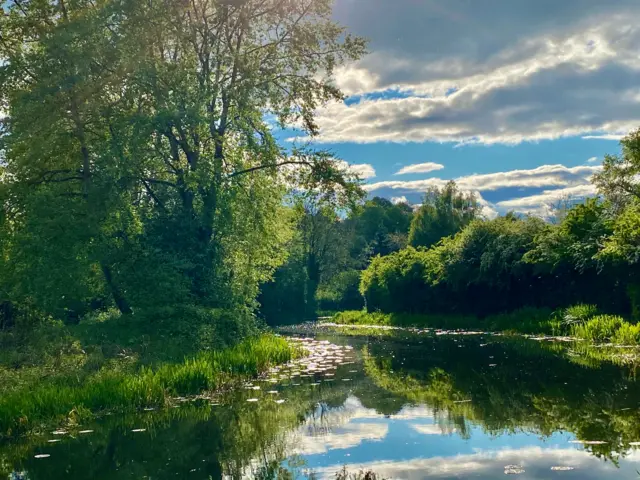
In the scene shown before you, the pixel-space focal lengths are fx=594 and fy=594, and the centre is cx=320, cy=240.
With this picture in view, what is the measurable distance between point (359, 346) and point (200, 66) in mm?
15712

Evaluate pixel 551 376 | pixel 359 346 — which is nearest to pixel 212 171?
pixel 359 346

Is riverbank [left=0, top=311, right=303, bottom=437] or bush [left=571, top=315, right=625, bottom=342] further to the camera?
bush [left=571, top=315, right=625, bottom=342]

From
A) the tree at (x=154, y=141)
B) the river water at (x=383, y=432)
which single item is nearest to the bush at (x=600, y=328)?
the river water at (x=383, y=432)

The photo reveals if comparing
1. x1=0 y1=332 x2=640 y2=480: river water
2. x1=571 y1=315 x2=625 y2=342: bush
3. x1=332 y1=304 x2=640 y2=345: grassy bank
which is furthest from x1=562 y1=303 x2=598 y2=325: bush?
x1=0 y1=332 x2=640 y2=480: river water

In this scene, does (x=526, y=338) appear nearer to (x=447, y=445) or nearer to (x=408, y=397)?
(x=408, y=397)

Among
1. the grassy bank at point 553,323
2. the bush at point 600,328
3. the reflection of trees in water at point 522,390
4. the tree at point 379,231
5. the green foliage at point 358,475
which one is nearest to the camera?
the green foliage at point 358,475

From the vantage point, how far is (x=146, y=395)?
15.1 metres

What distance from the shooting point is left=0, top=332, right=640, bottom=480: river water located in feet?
30.5

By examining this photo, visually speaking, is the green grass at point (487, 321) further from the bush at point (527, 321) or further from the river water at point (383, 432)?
the river water at point (383, 432)

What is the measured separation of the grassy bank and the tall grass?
14.0 m

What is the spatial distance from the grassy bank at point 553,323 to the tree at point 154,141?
11593 mm

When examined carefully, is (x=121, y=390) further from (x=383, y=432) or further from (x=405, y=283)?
(x=405, y=283)

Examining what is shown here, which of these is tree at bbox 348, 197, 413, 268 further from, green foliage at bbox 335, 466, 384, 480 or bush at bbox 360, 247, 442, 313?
green foliage at bbox 335, 466, 384, 480

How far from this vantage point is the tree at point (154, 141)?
23.2 metres
